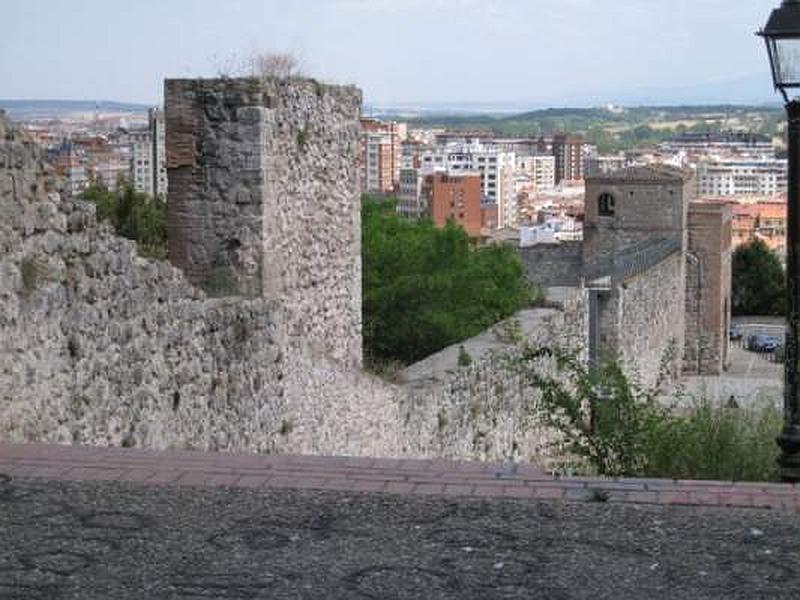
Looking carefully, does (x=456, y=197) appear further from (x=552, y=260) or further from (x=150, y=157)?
(x=150, y=157)

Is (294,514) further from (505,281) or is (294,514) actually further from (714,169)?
(714,169)

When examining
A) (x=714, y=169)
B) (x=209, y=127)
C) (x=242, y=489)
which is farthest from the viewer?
(x=714, y=169)

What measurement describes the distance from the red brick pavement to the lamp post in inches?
42.5

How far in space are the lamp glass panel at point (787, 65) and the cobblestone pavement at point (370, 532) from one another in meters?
2.27

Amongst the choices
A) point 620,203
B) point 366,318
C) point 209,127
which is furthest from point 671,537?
point 620,203

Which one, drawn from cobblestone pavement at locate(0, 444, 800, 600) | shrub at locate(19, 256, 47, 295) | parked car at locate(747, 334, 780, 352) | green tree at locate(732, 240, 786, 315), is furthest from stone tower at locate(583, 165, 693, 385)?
cobblestone pavement at locate(0, 444, 800, 600)

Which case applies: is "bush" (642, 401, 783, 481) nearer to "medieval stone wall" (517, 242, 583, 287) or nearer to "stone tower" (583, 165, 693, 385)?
"stone tower" (583, 165, 693, 385)

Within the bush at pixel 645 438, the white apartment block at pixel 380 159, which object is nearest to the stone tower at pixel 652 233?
the bush at pixel 645 438

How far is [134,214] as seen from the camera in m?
14.6

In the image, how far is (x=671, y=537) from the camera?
208 inches

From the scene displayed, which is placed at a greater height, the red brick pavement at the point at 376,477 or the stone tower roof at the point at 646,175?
the stone tower roof at the point at 646,175

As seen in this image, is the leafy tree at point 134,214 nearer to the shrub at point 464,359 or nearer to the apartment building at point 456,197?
the shrub at point 464,359

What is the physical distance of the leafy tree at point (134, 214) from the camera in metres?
13.9

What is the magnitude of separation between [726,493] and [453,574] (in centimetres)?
152
